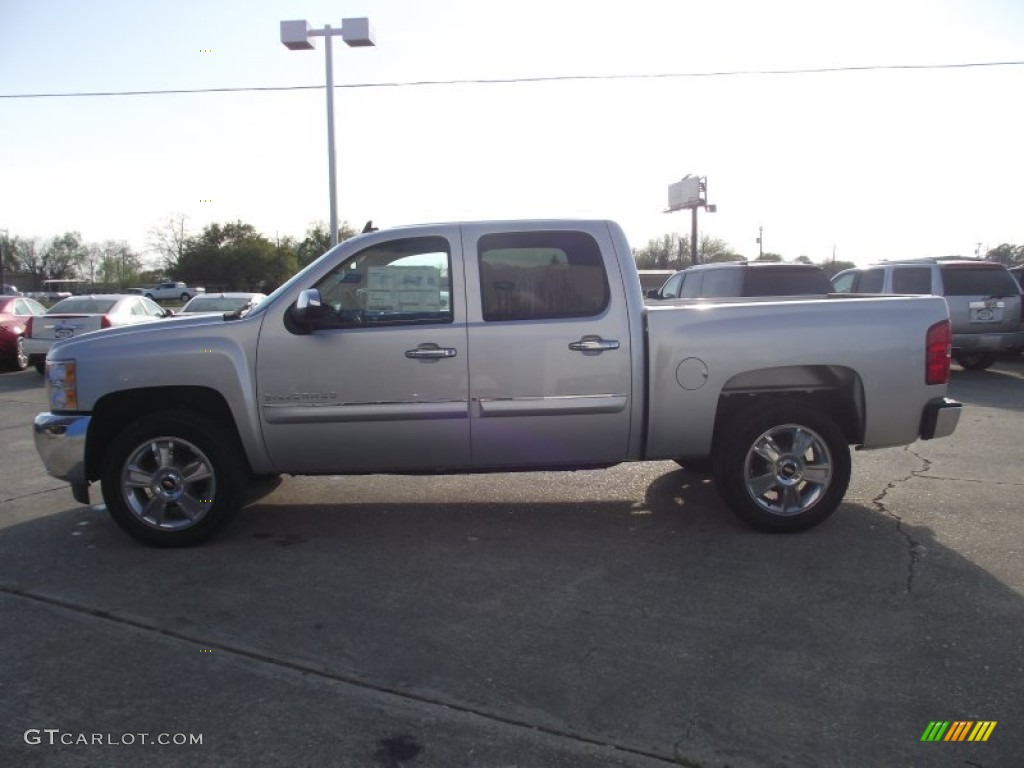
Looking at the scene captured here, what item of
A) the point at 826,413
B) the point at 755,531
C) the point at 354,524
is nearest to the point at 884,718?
the point at 755,531

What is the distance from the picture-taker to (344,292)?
5070 mm

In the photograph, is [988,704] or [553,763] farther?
[988,704]

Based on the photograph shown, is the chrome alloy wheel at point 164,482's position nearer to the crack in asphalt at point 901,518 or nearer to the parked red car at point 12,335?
the crack in asphalt at point 901,518

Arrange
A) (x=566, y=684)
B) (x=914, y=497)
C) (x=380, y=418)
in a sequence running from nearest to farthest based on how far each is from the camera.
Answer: (x=566, y=684) → (x=380, y=418) → (x=914, y=497)

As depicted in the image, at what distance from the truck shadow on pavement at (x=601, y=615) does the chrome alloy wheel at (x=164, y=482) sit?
9.6 inches

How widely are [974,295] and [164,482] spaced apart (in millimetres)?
13003

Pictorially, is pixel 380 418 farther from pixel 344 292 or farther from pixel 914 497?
pixel 914 497

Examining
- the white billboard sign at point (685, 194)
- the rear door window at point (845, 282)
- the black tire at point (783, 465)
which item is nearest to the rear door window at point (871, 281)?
the rear door window at point (845, 282)

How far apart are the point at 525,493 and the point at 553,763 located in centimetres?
351

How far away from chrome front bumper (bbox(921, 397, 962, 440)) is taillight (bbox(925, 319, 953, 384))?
152 millimetres

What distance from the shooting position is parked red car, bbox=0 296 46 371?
1585 cm

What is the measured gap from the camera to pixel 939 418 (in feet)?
16.7

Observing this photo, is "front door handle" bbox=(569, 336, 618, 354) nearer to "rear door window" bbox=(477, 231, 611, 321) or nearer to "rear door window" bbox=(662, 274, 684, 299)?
"rear door window" bbox=(477, 231, 611, 321)

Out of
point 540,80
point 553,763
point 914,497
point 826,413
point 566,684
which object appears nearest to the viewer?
point 553,763
